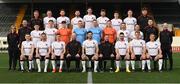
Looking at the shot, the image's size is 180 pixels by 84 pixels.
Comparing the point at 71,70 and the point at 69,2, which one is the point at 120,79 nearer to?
the point at 71,70

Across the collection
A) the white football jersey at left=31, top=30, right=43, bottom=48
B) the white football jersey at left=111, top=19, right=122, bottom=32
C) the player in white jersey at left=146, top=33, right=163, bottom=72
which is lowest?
the player in white jersey at left=146, top=33, right=163, bottom=72

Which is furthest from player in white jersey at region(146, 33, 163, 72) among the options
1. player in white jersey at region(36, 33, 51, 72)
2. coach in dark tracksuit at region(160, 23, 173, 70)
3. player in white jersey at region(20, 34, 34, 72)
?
player in white jersey at region(20, 34, 34, 72)

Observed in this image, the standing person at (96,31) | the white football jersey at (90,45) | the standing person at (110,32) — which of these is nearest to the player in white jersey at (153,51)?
the standing person at (110,32)

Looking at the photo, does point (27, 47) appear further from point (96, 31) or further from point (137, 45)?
point (137, 45)

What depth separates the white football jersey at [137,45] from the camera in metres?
16.3

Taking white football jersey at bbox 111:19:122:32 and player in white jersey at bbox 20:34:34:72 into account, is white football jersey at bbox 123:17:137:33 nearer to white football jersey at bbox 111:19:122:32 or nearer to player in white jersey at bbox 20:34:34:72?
white football jersey at bbox 111:19:122:32

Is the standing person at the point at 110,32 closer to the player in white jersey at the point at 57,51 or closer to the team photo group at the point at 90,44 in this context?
the team photo group at the point at 90,44

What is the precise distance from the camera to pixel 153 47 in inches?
640

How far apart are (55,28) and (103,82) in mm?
4213

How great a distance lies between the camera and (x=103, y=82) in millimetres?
13305

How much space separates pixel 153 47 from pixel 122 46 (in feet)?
3.22

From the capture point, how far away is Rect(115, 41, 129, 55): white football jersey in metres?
16.3

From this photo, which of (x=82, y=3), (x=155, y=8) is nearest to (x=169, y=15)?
(x=155, y=8)

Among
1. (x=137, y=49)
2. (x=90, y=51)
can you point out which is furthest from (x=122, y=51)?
(x=90, y=51)
